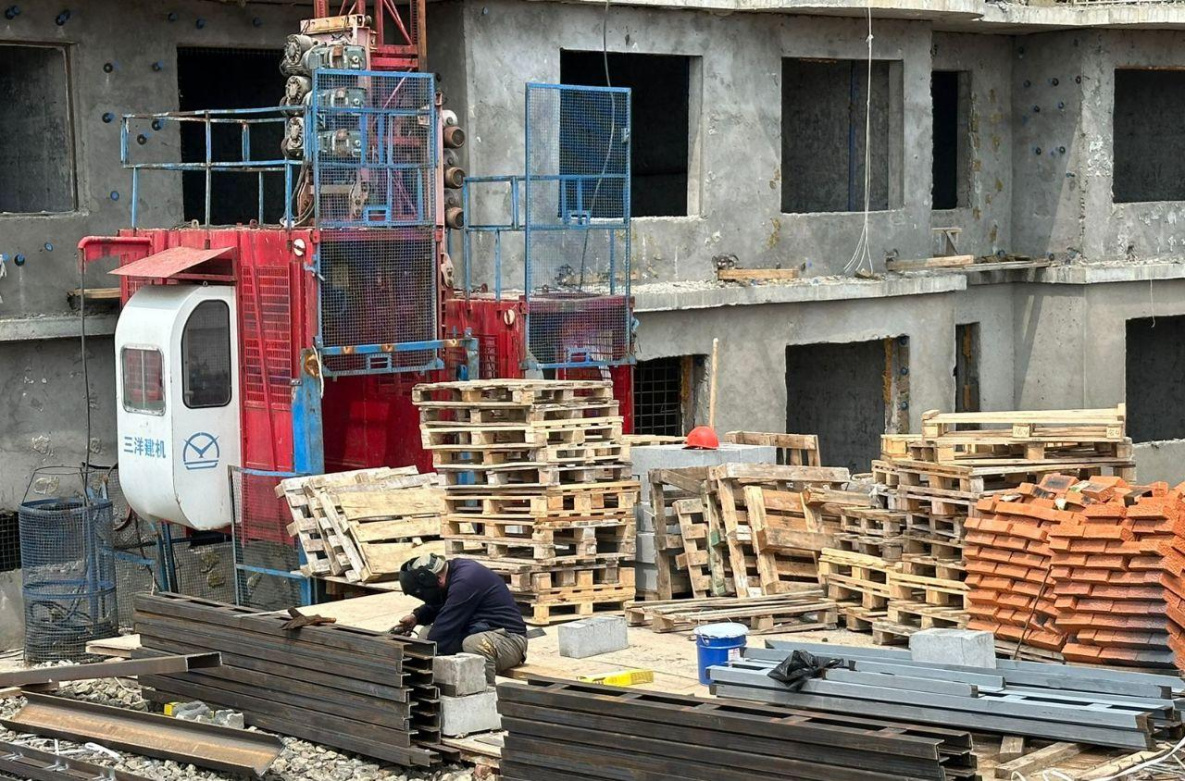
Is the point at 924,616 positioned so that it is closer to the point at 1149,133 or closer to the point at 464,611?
the point at 464,611

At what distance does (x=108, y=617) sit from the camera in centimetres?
1862

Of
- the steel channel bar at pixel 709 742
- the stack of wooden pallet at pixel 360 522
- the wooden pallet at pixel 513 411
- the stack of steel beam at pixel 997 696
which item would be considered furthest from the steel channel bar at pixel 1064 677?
the stack of wooden pallet at pixel 360 522

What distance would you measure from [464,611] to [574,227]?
20.7 ft

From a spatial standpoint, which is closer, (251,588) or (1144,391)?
(251,588)

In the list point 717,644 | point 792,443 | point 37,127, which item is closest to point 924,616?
point 717,644

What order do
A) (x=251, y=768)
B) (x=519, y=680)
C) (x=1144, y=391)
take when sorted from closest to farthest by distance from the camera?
1. (x=251, y=768)
2. (x=519, y=680)
3. (x=1144, y=391)

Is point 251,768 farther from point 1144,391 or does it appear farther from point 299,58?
point 1144,391

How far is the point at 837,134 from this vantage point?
84.8ft

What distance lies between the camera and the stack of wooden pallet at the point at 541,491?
1717 cm

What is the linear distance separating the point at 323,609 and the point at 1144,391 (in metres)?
17.7

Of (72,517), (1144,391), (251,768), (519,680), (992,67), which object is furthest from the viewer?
(1144,391)

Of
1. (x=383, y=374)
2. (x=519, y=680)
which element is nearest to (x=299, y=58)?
(x=383, y=374)

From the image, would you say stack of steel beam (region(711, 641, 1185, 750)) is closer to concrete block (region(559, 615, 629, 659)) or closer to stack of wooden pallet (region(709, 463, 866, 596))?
concrete block (region(559, 615, 629, 659))

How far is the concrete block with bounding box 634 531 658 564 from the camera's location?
17.8m
